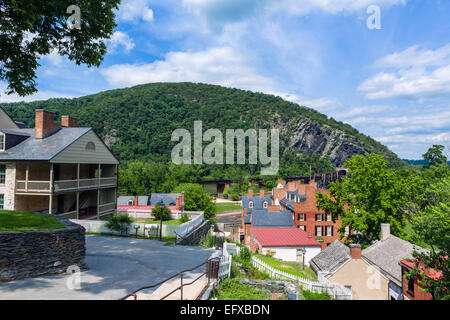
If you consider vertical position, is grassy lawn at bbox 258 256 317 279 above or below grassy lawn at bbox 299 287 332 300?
below

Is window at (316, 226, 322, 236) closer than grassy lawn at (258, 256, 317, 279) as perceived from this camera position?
No

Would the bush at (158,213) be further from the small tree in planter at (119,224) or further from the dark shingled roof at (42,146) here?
the dark shingled roof at (42,146)

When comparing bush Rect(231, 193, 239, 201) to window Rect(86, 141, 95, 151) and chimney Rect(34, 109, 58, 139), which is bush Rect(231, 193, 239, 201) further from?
chimney Rect(34, 109, 58, 139)

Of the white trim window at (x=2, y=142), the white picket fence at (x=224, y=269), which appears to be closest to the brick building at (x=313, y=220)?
the white picket fence at (x=224, y=269)

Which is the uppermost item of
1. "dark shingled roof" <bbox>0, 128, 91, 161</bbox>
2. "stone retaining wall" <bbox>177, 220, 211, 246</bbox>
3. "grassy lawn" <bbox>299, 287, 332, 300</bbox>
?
"dark shingled roof" <bbox>0, 128, 91, 161</bbox>

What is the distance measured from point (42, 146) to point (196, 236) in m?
14.9

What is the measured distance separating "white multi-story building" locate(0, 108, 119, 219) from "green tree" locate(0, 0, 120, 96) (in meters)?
11.3

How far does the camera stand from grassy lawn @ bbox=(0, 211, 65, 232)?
980 centimetres

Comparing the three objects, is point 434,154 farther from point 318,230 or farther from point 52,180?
point 52,180

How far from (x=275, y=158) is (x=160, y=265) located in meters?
128

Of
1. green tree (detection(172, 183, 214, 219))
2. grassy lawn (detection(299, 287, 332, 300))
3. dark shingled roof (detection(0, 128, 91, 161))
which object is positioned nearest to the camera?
Answer: grassy lawn (detection(299, 287, 332, 300))

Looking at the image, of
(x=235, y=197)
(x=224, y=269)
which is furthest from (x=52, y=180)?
(x=235, y=197)

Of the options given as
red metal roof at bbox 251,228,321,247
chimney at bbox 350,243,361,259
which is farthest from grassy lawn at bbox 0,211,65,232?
red metal roof at bbox 251,228,321,247

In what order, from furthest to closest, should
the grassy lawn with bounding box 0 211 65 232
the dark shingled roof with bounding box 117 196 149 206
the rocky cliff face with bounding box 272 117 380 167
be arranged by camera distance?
the rocky cliff face with bounding box 272 117 380 167 → the dark shingled roof with bounding box 117 196 149 206 → the grassy lawn with bounding box 0 211 65 232
